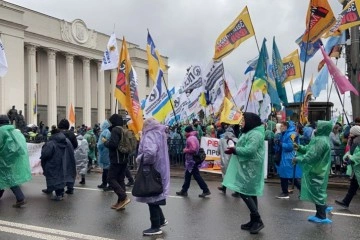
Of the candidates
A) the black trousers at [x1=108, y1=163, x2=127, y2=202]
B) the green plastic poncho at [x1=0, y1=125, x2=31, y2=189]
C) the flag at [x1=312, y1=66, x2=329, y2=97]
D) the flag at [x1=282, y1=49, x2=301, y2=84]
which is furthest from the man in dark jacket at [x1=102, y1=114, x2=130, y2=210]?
the flag at [x1=312, y1=66, x2=329, y2=97]

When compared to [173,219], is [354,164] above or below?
above

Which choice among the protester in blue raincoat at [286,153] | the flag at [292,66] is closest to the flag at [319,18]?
the protester in blue raincoat at [286,153]

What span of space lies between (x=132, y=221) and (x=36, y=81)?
37.8 meters

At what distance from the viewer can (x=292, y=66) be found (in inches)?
655

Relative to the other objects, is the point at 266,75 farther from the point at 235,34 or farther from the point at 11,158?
the point at 11,158

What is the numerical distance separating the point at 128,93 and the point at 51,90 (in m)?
33.9

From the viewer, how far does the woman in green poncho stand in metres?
8.34

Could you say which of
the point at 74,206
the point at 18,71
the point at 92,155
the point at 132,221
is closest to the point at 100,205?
the point at 74,206

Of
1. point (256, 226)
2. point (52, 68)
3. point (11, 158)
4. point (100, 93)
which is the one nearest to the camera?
point (256, 226)

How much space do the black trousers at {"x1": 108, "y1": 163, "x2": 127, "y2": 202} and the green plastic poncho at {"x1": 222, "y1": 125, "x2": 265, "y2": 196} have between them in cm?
238

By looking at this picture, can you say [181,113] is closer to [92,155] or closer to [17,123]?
[92,155]

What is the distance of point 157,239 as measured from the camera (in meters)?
6.07

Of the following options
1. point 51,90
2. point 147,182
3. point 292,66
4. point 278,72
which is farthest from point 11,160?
point 51,90

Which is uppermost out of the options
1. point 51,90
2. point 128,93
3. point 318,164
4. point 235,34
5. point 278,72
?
point 51,90
